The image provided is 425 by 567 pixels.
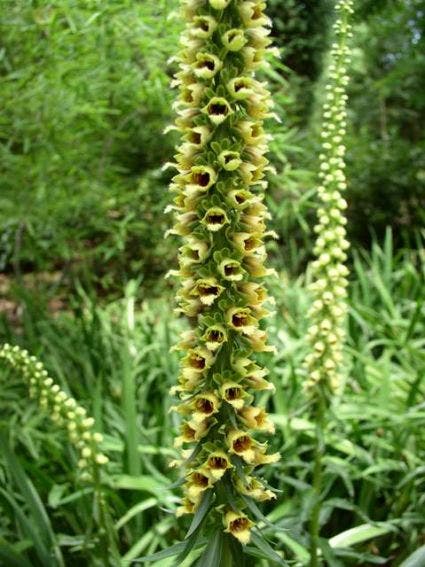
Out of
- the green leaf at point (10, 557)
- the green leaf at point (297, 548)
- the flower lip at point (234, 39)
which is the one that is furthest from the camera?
the green leaf at point (297, 548)

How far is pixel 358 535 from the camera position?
2.52 meters

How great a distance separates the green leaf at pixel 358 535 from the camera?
2.49 meters

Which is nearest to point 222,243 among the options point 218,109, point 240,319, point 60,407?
point 240,319

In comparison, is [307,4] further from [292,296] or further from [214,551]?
[214,551]

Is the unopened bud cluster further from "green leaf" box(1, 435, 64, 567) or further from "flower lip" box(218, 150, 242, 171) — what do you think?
"flower lip" box(218, 150, 242, 171)

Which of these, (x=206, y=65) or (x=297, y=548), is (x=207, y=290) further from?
(x=297, y=548)

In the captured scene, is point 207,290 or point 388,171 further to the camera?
point 388,171

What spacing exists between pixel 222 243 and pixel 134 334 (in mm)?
2968

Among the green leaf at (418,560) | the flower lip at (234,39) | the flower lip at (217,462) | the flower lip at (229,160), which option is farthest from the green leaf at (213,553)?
the flower lip at (234,39)

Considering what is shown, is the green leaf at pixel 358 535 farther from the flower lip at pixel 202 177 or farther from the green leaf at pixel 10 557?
the flower lip at pixel 202 177

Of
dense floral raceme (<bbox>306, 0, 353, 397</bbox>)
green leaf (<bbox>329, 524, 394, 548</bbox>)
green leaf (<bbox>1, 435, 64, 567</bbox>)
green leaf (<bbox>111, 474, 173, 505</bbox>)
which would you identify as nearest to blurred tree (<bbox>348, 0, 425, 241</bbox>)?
dense floral raceme (<bbox>306, 0, 353, 397</bbox>)

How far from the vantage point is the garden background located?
8.60 feet

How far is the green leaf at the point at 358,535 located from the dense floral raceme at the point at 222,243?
1063 millimetres

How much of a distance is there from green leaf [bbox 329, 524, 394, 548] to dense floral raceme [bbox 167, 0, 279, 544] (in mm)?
1063
